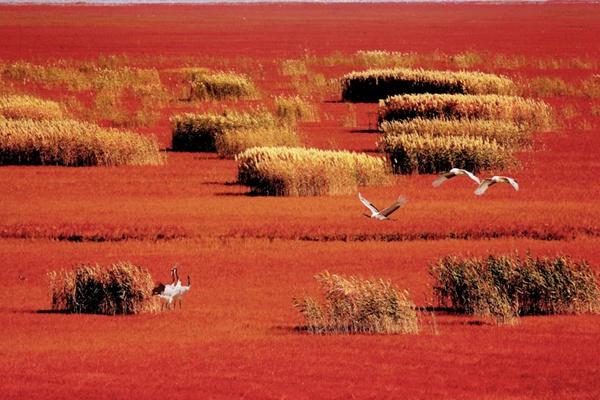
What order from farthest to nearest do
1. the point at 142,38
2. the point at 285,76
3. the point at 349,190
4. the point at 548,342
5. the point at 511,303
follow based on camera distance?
the point at 142,38 < the point at 285,76 < the point at 349,190 < the point at 511,303 < the point at 548,342

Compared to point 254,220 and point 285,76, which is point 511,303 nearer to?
point 254,220

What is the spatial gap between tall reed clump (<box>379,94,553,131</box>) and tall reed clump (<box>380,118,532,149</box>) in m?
2.03

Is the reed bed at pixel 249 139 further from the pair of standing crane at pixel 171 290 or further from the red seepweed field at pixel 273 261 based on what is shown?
the pair of standing crane at pixel 171 290

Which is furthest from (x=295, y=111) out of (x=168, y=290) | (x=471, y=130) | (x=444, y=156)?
(x=168, y=290)

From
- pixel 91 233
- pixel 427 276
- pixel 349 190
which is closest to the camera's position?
pixel 427 276

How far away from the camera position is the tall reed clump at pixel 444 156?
1170 inches

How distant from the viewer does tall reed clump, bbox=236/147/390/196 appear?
85.7 ft

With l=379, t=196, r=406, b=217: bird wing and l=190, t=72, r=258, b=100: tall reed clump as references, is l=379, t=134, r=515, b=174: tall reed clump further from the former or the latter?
l=190, t=72, r=258, b=100: tall reed clump

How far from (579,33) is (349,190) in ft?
263

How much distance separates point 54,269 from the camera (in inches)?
715

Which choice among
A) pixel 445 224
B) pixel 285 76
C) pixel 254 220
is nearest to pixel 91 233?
pixel 254 220

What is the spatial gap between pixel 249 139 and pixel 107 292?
709 inches

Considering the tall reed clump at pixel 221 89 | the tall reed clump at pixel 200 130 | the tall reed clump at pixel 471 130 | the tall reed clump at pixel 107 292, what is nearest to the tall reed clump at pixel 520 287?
the tall reed clump at pixel 107 292

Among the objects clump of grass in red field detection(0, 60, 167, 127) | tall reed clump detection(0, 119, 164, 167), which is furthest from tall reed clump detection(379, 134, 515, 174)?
clump of grass in red field detection(0, 60, 167, 127)
